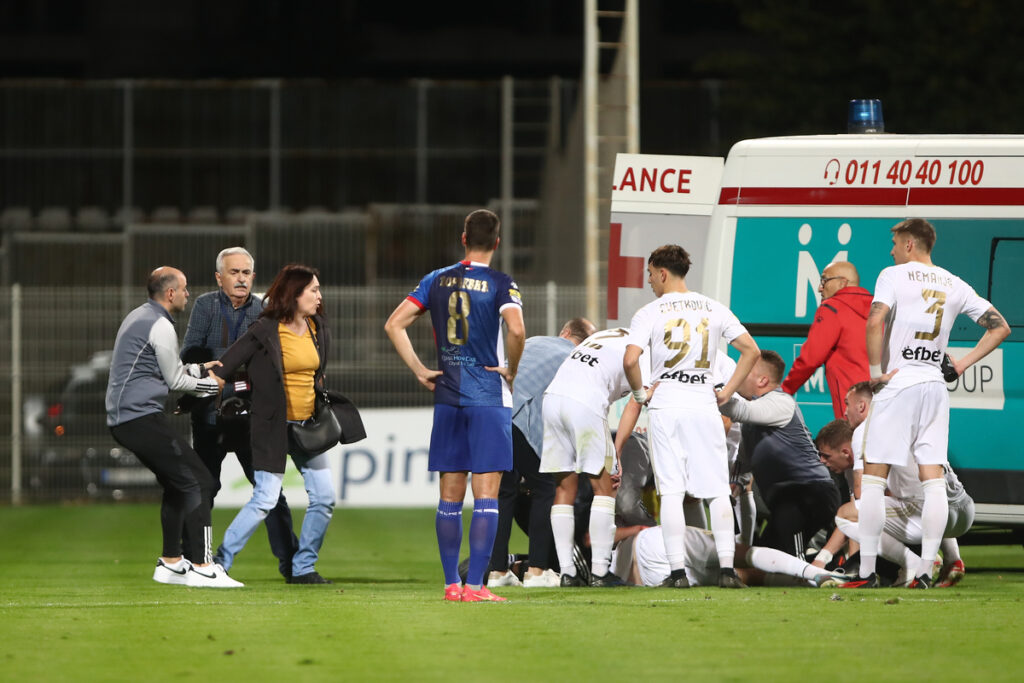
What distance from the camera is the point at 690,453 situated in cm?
872

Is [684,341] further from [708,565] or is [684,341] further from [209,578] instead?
[209,578]

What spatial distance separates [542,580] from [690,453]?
124 cm

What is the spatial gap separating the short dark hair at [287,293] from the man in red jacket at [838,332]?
2.89 m

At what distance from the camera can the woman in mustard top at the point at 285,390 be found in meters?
9.30

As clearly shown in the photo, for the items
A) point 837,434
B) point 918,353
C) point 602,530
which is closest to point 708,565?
point 602,530

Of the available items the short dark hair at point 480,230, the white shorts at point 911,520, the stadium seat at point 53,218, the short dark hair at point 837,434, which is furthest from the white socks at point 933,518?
the stadium seat at point 53,218

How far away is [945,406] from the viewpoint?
341 inches

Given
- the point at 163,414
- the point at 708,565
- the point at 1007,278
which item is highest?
the point at 1007,278

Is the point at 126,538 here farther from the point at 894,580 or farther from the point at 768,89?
the point at 768,89

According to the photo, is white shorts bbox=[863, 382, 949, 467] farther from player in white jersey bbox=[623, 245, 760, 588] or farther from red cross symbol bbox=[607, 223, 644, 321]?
red cross symbol bbox=[607, 223, 644, 321]

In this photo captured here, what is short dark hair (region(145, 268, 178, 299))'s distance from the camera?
30.7 ft

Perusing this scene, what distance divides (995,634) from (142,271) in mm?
18501

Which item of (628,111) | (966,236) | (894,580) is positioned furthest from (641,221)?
(628,111)

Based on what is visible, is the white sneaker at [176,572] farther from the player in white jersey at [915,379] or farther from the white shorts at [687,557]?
the player in white jersey at [915,379]
